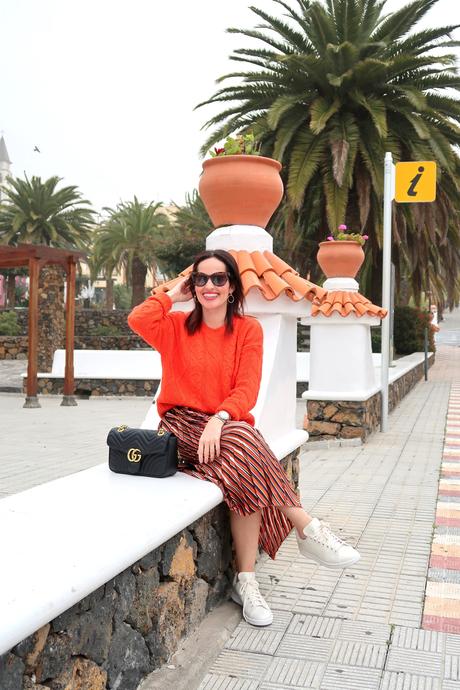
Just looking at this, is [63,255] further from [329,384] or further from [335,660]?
[335,660]

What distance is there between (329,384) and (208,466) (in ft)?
17.5

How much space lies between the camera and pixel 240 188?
4012 millimetres

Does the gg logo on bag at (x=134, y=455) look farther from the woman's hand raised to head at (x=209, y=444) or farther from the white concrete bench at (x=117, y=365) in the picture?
the white concrete bench at (x=117, y=365)

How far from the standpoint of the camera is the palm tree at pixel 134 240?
32.9 meters

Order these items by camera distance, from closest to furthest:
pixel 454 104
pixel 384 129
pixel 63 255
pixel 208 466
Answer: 1. pixel 208 466
2. pixel 63 255
3. pixel 384 129
4. pixel 454 104

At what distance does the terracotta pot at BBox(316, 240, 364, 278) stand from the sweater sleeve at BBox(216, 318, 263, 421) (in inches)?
217

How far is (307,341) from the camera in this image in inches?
773

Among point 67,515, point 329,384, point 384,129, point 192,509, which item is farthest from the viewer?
point 384,129

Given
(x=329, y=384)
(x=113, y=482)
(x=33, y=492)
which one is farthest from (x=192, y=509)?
(x=329, y=384)

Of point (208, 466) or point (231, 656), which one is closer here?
point (231, 656)

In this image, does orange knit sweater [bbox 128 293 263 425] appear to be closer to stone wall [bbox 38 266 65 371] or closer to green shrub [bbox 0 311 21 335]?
stone wall [bbox 38 266 65 371]

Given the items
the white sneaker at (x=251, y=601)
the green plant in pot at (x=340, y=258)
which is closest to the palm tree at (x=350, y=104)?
the green plant in pot at (x=340, y=258)

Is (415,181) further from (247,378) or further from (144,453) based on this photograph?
(144,453)

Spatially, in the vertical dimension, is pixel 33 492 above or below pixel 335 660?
above
